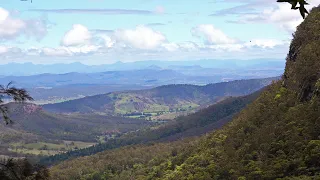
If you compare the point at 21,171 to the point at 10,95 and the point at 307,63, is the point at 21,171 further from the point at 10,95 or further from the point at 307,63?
the point at 307,63

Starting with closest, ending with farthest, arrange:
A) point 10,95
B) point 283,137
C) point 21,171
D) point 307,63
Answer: point 21,171 < point 10,95 < point 283,137 < point 307,63

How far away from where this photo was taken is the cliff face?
6114cm

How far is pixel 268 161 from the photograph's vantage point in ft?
166

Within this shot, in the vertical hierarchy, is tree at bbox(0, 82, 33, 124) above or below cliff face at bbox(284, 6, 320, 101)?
below

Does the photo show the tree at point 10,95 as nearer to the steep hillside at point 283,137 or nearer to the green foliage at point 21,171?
the green foliage at point 21,171

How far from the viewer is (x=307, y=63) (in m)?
63.8

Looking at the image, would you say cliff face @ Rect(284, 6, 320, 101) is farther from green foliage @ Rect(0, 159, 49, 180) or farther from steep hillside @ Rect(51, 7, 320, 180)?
green foliage @ Rect(0, 159, 49, 180)

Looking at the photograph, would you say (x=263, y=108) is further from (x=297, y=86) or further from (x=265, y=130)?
(x=265, y=130)

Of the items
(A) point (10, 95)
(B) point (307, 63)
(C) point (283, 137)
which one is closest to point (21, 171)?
(A) point (10, 95)

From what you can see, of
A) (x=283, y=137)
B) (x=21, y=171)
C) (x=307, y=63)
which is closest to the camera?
(x=21, y=171)

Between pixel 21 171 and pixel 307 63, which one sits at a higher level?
pixel 307 63

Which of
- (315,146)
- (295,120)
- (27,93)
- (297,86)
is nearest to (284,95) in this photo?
(297,86)

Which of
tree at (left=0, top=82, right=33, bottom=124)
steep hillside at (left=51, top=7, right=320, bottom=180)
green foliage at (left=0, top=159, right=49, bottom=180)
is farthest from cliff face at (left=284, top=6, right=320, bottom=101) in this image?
tree at (left=0, top=82, right=33, bottom=124)

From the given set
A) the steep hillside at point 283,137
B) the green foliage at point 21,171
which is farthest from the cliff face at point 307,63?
the green foliage at point 21,171
